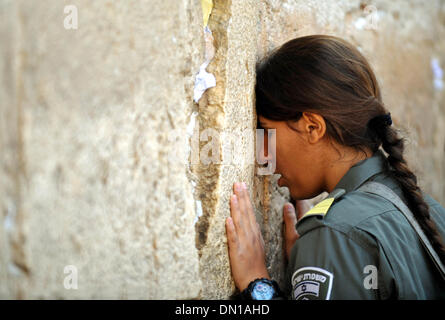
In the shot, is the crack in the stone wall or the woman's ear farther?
the woman's ear

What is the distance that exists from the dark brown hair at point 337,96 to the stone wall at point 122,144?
0.11 meters

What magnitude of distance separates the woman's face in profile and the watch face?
36 centimetres

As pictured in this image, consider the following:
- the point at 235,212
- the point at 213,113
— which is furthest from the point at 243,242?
the point at 213,113

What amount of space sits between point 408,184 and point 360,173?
133 mm

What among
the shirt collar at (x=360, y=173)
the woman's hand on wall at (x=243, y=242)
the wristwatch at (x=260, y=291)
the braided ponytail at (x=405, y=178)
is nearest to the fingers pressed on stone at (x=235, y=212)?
the woman's hand on wall at (x=243, y=242)

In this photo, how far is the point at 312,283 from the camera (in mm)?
1088

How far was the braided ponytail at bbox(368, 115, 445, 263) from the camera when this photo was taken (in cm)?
119

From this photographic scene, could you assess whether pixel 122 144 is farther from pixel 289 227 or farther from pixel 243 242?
pixel 289 227

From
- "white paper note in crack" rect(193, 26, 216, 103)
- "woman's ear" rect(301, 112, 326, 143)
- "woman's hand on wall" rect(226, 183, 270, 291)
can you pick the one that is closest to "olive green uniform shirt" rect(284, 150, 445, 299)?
"woman's hand on wall" rect(226, 183, 270, 291)

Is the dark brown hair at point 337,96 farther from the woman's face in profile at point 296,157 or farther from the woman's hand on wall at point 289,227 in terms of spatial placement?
the woman's hand on wall at point 289,227

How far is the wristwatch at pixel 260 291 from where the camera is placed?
1.19 meters

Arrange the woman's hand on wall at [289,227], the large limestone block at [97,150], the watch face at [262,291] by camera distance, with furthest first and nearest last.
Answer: the woman's hand on wall at [289,227]
the watch face at [262,291]
the large limestone block at [97,150]

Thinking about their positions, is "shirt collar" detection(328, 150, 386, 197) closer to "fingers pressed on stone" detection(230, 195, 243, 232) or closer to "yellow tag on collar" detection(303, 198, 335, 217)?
"yellow tag on collar" detection(303, 198, 335, 217)
